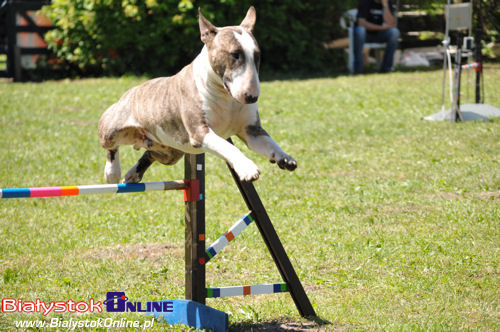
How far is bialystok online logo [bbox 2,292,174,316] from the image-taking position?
455 centimetres

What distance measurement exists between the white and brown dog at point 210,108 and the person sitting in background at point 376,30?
44.5 feet

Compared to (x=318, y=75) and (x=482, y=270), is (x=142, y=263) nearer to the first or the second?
(x=482, y=270)

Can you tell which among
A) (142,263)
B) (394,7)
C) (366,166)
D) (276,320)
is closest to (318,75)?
(394,7)

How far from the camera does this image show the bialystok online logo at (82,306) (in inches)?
179

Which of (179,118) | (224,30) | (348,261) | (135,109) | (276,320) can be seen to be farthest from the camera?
(348,261)

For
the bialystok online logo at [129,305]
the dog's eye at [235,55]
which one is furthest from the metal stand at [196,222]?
the dog's eye at [235,55]

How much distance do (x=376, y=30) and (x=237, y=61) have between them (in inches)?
580

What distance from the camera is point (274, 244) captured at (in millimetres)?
4508

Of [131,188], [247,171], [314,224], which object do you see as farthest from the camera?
[314,224]

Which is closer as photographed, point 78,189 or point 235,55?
point 235,55

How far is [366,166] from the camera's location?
30.3 ft

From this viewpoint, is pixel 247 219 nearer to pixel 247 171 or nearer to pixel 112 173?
pixel 112 173

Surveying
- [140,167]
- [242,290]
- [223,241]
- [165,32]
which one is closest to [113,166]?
[140,167]

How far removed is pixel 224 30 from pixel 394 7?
52.6ft
